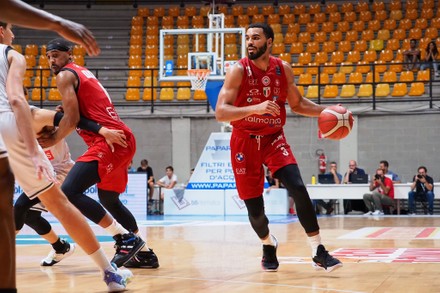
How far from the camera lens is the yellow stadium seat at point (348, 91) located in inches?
794

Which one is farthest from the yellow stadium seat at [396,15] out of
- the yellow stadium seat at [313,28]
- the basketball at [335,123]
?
the basketball at [335,123]

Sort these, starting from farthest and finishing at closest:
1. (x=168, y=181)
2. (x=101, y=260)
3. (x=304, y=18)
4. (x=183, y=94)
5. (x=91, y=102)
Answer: (x=304, y=18)
(x=183, y=94)
(x=168, y=181)
(x=91, y=102)
(x=101, y=260)

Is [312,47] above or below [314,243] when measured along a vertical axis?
above

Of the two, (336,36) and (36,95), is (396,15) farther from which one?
(36,95)

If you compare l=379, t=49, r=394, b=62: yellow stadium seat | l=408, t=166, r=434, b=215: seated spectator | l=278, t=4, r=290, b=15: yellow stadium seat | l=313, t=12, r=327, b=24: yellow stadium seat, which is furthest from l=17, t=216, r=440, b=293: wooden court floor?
l=278, t=4, r=290, b=15: yellow stadium seat

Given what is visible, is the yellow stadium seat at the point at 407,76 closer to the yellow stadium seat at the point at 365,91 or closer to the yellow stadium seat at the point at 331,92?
the yellow stadium seat at the point at 365,91

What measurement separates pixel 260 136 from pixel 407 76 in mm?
15007

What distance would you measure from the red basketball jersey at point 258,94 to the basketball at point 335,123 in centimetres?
36

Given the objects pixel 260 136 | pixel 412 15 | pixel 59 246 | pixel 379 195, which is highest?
pixel 412 15

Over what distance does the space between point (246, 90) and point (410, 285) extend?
2187mm

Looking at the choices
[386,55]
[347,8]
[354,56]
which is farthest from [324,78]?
[347,8]

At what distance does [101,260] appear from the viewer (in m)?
5.00

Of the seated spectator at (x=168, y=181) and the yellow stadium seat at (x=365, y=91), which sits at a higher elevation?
the yellow stadium seat at (x=365, y=91)

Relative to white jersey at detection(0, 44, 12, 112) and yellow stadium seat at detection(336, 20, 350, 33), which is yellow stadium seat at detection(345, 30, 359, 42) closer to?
yellow stadium seat at detection(336, 20, 350, 33)
